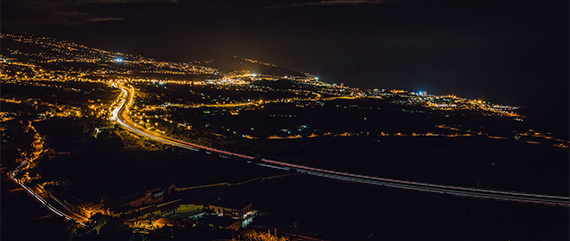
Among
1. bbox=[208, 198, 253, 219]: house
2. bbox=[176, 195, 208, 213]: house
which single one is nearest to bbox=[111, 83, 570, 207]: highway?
bbox=[208, 198, 253, 219]: house

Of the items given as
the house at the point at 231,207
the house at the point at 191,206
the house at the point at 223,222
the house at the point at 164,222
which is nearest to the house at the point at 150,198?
the house at the point at 191,206

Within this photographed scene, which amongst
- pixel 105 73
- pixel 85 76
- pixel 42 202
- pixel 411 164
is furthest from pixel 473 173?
pixel 105 73

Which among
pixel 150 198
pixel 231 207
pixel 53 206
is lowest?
pixel 53 206

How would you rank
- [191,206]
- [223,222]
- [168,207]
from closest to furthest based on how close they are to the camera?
[223,222] → [168,207] → [191,206]

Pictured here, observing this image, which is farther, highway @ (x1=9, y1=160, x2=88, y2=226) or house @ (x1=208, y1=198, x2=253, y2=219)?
house @ (x1=208, y1=198, x2=253, y2=219)

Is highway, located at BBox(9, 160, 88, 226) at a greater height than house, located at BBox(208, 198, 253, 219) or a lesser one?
lesser

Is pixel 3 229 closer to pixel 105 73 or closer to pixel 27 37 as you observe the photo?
pixel 105 73

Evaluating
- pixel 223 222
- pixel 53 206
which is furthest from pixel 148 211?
pixel 53 206

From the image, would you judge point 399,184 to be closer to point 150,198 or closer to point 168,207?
point 168,207

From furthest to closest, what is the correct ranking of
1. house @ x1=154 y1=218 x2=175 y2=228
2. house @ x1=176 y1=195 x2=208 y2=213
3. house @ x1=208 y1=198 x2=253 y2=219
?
1. house @ x1=176 y1=195 x2=208 y2=213
2. house @ x1=208 y1=198 x2=253 y2=219
3. house @ x1=154 y1=218 x2=175 y2=228

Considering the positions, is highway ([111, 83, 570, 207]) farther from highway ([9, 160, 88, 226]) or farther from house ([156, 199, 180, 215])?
highway ([9, 160, 88, 226])
